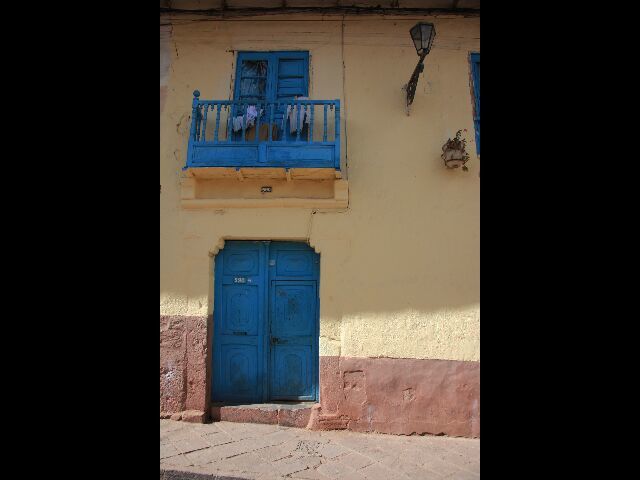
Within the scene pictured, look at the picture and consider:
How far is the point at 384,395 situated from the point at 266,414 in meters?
1.54

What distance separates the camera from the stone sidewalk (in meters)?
3.99

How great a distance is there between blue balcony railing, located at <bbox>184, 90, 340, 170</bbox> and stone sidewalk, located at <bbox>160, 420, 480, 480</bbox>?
3.32 m

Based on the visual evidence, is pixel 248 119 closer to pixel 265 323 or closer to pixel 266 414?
pixel 265 323

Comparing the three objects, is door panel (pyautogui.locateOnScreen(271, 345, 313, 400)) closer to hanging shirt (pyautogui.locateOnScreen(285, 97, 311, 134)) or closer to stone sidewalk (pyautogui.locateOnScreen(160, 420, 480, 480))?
stone sidewalk (pyautogui.locateOnScreen(160, 420, 480, 480))

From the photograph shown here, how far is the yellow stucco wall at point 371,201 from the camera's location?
5238 millimetres

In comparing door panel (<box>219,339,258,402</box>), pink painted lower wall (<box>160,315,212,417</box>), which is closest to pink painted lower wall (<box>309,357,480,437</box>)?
door panel (<box>219,339,258,402</box>)

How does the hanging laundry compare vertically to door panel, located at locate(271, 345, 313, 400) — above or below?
above

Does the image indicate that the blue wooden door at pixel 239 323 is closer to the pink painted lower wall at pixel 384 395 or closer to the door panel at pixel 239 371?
the door panel at pixel 239 371

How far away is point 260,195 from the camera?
17.7 feet

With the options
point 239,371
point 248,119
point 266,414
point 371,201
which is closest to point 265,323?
point 239,371

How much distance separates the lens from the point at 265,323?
5.44 m

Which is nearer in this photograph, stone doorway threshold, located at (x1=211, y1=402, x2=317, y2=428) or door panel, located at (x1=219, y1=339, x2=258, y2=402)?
stone doorway threshold, located at (x1=211, y1=402, x2=317, y2=428)

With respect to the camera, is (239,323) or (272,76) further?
(272,76)
